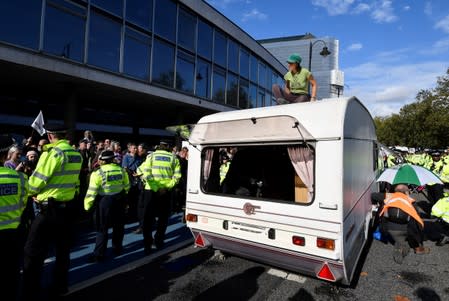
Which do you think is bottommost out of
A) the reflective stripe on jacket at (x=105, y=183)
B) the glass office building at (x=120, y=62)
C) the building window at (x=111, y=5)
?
the reflective stripe on jacket at (x=105, y=183)

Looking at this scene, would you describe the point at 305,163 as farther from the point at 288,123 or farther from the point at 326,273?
the point at 326,273

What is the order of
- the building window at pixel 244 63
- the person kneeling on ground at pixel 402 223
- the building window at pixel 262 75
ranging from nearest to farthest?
the person kneeling on ground at pixel 402 223, the building window at pixel 244 63, the building window at pixel 262 75

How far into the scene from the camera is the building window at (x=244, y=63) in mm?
19652

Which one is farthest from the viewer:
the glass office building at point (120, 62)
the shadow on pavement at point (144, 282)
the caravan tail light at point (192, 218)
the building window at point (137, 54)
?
the building window at point (137, 54)

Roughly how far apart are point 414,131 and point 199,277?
39664 mm

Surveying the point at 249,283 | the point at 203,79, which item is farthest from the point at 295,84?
the point at 203,79

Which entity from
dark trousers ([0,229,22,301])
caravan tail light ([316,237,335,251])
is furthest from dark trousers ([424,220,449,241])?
dark trousers ([0,229,22,301])

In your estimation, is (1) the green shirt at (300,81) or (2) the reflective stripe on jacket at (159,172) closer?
(2) the reflective stripe on jacket at (159,172)

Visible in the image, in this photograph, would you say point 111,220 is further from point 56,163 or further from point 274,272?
point 274,272

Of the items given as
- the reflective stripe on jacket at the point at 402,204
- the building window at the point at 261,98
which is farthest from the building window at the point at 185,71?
the reflective stripe on jacket at the point at 402,204

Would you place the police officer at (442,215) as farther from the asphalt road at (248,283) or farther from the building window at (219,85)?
the building window at (219,85)

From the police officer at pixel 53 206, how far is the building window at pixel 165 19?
1081 cm

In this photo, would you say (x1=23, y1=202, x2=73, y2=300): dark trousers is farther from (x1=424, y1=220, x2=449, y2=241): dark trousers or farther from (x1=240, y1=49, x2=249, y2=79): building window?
(x1=240, y1=49, x2=249, y2=79): building window

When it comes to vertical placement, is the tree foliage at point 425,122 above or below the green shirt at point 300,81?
above
